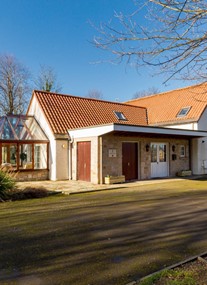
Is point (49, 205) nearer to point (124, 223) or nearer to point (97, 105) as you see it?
point (124, 223)

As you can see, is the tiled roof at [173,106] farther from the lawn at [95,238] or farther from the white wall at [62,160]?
the lawn at [95,238]

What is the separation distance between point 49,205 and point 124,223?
11.1 ft

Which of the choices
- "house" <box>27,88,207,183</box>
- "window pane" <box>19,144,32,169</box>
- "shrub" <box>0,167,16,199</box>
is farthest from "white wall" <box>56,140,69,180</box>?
"shrub" <box>0,167,16,199</box>

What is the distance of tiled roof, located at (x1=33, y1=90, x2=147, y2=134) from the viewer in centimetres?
1731

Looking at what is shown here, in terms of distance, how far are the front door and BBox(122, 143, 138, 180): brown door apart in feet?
5.20

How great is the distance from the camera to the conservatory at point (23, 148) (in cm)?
1526

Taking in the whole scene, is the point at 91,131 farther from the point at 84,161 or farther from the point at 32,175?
the point at 32,175

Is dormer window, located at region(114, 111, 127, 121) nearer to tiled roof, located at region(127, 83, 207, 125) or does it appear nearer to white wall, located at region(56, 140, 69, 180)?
tiled roof, located at region(127, 83, 207, 125)

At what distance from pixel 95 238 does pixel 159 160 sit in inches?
511

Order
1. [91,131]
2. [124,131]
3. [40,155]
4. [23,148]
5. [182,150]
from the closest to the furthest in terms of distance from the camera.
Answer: [124,131]
[91,131]
[23,148]
[40,155]
[182,150]

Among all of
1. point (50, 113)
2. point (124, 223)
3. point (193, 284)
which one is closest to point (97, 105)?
point (50, 113)

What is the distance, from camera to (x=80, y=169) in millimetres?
16109

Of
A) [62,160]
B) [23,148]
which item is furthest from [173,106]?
[23,148]

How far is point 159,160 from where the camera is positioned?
17922 mm
